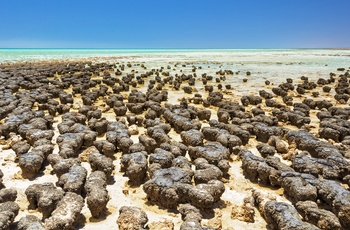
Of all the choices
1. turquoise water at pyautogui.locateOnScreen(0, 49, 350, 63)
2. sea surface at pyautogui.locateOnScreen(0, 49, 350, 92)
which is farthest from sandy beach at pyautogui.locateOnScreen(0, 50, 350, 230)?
turquoise water at pyautogui.locateOnScreen(0, 49, 350, 63)

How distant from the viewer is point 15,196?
4836 millimetres

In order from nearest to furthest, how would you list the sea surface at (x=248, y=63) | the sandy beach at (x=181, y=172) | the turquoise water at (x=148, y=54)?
the sandy beach at (x=181, y=172), the sea surface at (x=248, y=63), the turquoise water at (x=148, y=54)

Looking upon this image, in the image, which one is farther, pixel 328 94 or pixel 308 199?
pixel 328 94

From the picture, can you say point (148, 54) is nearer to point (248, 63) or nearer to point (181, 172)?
point (248, 63)

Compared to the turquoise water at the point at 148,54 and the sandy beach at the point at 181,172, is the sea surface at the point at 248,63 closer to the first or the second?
the turquoise water at the point at 148,54

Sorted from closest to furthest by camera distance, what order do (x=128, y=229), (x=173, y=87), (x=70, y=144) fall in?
(x=128, y=229)
(x=70, y=144)
(x=173, y=87)

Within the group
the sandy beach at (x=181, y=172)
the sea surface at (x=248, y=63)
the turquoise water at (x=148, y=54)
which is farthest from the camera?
the turquoise water at (x=148, y=54)

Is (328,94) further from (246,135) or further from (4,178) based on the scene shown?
(4,178)

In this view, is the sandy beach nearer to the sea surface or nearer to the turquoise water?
the sea surface

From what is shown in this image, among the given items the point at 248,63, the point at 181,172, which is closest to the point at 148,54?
the point at 248,63

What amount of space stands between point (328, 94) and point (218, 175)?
1171 cm

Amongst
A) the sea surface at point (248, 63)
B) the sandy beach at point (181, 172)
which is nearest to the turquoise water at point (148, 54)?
the sea surface at point (248, 63)

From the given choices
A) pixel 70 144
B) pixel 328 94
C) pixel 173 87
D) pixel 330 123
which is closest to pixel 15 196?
pixel 70 144

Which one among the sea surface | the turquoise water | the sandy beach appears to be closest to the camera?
the sandy beach
